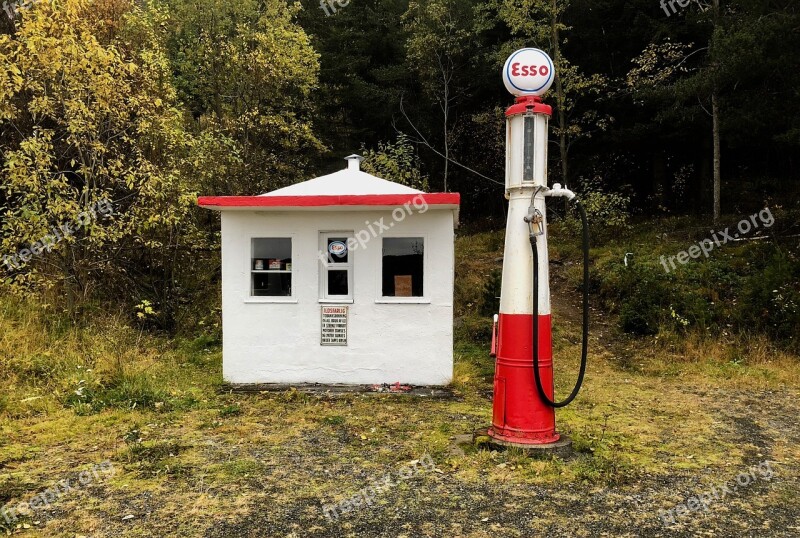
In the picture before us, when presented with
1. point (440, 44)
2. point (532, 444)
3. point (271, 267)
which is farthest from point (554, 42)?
point (532, 444)

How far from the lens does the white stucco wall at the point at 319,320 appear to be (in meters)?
8.07

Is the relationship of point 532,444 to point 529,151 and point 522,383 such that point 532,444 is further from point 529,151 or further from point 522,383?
point 529,151

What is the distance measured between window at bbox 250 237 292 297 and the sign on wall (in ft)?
1.99

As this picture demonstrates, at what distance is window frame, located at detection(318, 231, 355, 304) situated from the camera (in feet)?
26.9

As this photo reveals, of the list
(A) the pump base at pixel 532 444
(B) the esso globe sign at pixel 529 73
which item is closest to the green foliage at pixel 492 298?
(A) the pump base at pixel 532 444

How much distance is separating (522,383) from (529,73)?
271cm

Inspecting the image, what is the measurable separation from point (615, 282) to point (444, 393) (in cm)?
725

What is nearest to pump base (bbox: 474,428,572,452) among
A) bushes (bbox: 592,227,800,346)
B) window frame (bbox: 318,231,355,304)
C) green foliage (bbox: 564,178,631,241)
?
window frame (bbox: 318,231,355,304)

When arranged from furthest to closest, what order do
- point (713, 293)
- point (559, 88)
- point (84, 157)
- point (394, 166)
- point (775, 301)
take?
1. point (559, 88)
2. point (394, 166)
3. point (713, 293)
4. point (775, 301)
5. point (84, 157)

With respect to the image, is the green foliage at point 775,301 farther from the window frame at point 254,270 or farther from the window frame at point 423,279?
the window frame at point 254,270

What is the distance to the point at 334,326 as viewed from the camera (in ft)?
26.8

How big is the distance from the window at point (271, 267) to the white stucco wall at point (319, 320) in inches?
4.1

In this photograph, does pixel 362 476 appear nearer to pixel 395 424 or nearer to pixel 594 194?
pixel 395 424

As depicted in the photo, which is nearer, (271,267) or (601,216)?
(271,267)
